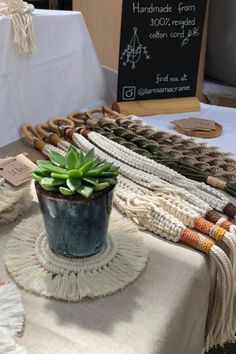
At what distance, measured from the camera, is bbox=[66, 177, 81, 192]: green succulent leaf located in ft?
1.56

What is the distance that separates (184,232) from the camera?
61 centimetres

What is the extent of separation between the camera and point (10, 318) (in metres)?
0.46

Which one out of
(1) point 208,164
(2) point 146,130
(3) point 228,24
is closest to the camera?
(1) point 208,164

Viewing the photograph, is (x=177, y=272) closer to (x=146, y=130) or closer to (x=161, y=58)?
(x=146, y=130)

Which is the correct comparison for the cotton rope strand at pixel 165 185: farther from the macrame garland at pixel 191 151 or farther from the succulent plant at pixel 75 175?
the succulent plant at pixel 75 175

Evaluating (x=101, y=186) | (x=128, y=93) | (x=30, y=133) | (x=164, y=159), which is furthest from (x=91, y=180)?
(x=128, y=93)

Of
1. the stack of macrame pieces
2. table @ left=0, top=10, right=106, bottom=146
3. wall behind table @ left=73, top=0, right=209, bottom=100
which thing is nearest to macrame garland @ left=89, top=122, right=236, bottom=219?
the stack of macrame pieces

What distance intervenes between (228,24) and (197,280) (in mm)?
1338

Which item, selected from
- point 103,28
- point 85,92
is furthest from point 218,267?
point 103,28

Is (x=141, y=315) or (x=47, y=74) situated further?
(x=47, y=74)

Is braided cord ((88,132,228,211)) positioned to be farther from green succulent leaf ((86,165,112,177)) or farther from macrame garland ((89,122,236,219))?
green succulent leaf ((86,165,112,177))

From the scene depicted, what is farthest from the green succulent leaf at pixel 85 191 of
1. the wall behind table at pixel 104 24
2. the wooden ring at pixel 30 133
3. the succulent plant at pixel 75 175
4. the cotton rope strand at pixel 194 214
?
the wall behind table at pixel 104 24

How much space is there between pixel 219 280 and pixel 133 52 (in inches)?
28.0

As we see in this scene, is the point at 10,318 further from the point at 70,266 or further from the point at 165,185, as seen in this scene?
the point at 165,185
